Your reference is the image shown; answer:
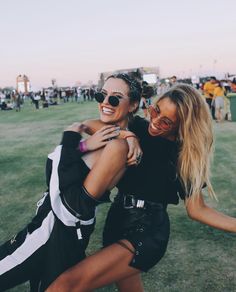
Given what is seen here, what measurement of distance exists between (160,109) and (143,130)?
0.70 ft

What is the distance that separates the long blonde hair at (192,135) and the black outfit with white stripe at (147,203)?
69 mm

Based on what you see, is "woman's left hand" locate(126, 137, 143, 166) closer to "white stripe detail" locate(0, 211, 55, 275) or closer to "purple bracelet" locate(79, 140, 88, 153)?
"purple bracelet" locate(79, 140, 88, 153)

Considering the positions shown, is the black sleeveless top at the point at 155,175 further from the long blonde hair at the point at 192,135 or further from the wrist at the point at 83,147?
the wrist at the point at 83,147

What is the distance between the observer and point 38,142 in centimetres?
1094

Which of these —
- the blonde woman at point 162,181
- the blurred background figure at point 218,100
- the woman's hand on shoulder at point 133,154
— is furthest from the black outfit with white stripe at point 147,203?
the blurred background figure at point 218,100

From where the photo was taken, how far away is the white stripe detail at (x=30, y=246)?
1740 millimetres

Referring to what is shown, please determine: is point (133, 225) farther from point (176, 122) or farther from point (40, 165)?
point (40, 165)

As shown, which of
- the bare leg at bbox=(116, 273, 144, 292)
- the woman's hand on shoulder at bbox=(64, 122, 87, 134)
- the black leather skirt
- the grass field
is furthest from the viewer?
the grass field

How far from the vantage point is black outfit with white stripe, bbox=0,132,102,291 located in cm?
166

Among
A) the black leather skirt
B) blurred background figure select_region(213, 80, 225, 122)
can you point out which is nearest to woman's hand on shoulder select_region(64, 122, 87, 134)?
the black leather skirt

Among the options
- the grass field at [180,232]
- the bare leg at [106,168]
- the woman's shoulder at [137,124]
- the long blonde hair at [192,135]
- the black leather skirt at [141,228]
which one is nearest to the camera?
the bare leg at [106,168]

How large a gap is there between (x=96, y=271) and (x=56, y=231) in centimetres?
29

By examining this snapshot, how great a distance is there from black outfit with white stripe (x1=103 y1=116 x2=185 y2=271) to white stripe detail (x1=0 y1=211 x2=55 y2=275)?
1.53ft

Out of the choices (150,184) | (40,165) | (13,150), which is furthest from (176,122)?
(13,150)
